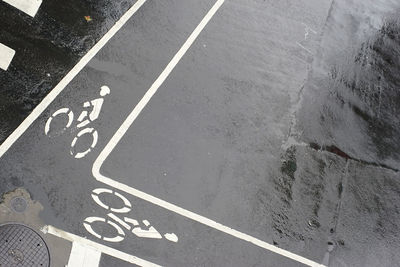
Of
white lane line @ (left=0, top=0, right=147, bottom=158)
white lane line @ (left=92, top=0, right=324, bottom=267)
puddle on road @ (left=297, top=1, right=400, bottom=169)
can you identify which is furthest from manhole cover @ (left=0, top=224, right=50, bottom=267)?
puddle on road @ (left=297, top=1, right=400, bottom=169)

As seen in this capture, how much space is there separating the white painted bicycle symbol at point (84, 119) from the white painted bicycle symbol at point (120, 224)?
0.64m

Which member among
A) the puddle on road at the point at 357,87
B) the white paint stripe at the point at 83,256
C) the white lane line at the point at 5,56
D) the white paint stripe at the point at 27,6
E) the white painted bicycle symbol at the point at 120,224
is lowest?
the white paint stripe at the point at 83,256

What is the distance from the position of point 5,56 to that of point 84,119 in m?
1.52

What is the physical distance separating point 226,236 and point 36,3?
4.72 m

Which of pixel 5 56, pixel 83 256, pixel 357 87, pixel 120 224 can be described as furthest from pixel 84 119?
pixel 357 87

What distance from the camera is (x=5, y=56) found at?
6.14 metres

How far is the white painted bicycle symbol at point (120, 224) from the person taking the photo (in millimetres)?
5879

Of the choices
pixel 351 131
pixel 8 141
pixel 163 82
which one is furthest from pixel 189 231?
pixel 351 131

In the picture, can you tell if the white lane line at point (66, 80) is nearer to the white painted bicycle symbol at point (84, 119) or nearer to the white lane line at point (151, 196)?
the white painted bicycle symbol at point (84, 119)

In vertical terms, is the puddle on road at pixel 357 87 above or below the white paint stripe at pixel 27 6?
below

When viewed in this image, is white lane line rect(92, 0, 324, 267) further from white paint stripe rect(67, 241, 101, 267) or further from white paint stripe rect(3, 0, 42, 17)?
white paint stripe rect(3, 0, 42, 17)

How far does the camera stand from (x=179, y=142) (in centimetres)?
638

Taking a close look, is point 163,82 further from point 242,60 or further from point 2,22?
point 2,22

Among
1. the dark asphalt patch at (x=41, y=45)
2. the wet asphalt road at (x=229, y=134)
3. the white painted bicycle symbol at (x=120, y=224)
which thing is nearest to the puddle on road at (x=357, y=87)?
the wet asphalt road at (x=229, y=134)
